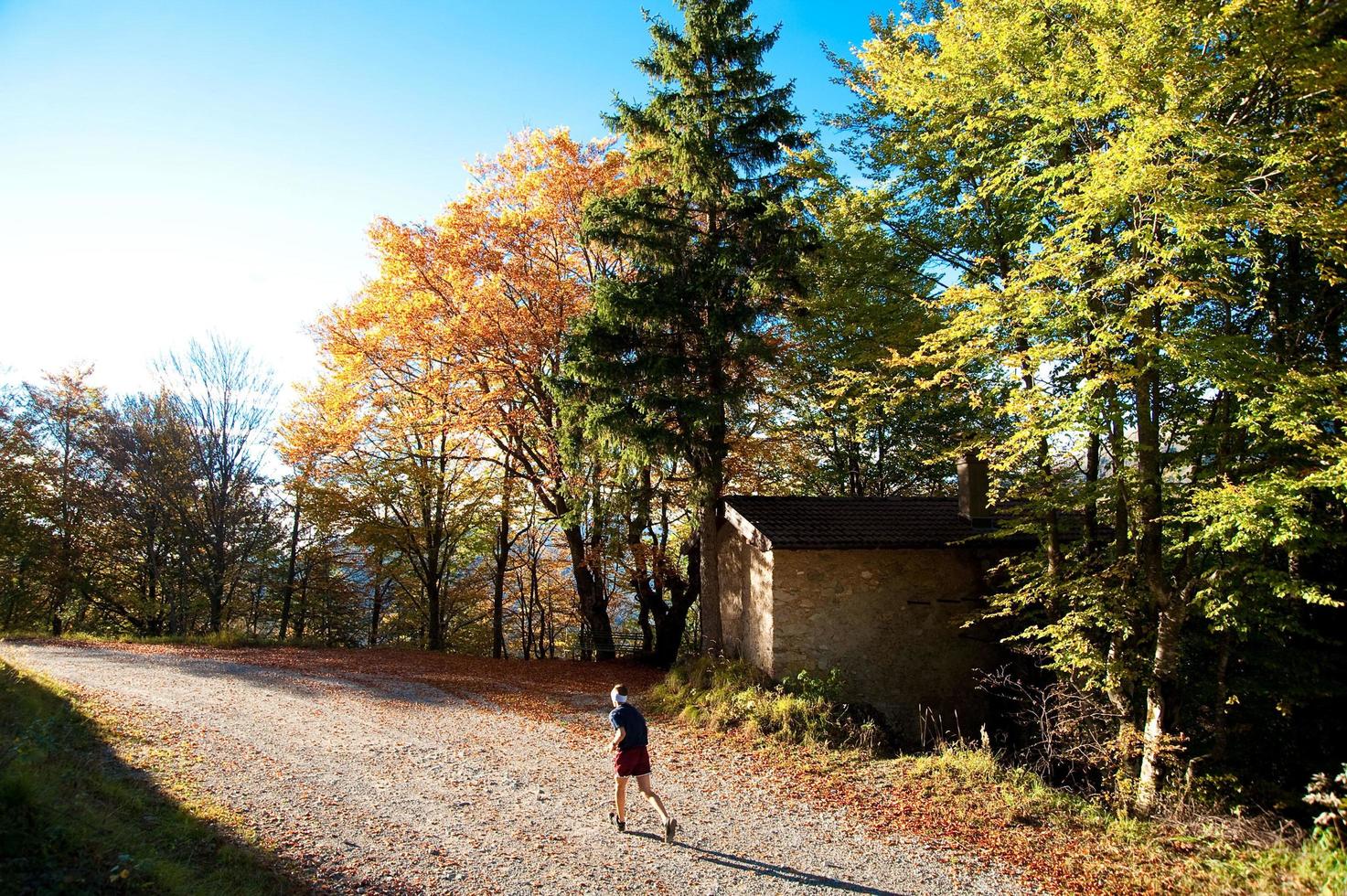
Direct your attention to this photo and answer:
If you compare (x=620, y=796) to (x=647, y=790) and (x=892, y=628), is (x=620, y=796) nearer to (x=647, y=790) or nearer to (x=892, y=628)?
(x=647, y=790)

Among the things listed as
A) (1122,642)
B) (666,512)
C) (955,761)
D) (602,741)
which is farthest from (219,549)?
(1122,642)

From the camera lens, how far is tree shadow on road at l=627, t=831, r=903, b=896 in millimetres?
5543

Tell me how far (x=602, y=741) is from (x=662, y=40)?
496 inches

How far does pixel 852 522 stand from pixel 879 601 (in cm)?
159

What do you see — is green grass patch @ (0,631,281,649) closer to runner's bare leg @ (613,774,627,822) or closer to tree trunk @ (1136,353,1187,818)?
runner's bare leg @ (613,774,627,822)

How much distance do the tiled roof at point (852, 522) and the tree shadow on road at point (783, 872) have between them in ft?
19.5

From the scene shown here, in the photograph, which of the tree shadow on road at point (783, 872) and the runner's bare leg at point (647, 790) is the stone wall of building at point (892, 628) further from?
the tree shadow on road at point (783, 872)

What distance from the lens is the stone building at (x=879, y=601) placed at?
11.8 metres

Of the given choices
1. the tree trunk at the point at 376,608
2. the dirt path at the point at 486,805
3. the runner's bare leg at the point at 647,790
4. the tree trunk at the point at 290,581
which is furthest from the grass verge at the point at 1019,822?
the tree trunk at the point at 376,608

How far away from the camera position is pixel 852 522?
42.4ft

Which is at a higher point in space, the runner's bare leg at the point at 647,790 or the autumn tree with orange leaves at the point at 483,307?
the autumn tree with orange leaves at the point at 483,307

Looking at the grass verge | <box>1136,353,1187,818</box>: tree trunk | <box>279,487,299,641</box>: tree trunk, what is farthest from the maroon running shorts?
<box>279,487,299,641</box>: tree trunk

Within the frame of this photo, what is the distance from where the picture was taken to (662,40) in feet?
41.4

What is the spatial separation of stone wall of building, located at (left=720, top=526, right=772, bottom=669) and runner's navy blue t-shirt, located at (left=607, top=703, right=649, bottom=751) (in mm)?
5472
